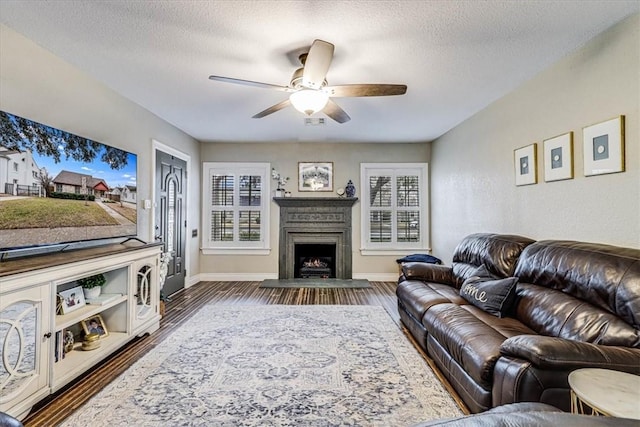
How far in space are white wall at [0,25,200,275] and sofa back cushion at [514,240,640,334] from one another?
13.3 ft

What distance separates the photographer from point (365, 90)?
2.58 meters

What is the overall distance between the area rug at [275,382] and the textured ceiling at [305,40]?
2.55 meters

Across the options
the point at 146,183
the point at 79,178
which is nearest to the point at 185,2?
the point at 79,178

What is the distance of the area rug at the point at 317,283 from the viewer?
5344mm

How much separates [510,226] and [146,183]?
4.35m

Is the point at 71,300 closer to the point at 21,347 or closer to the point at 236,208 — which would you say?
the point at 21,347

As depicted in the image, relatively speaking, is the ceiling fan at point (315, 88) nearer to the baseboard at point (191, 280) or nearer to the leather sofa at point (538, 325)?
the leather sofa at point (538, 325)

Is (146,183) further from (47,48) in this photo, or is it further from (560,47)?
(560,47)

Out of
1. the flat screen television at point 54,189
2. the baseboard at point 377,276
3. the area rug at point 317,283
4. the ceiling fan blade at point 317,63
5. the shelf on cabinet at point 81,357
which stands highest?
the ceiling fan blade at point 317,63

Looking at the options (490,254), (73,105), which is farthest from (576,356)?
(73,105)

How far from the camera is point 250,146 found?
19.5 ft

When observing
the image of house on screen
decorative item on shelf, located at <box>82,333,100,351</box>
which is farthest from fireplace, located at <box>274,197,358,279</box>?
decorative item on shelf, located at <box>82,333,100,351</box>

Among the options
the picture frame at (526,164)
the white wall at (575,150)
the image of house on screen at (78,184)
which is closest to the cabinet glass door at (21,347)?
the image of house on screen at (78,184)

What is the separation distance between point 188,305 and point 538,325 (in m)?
3.93
